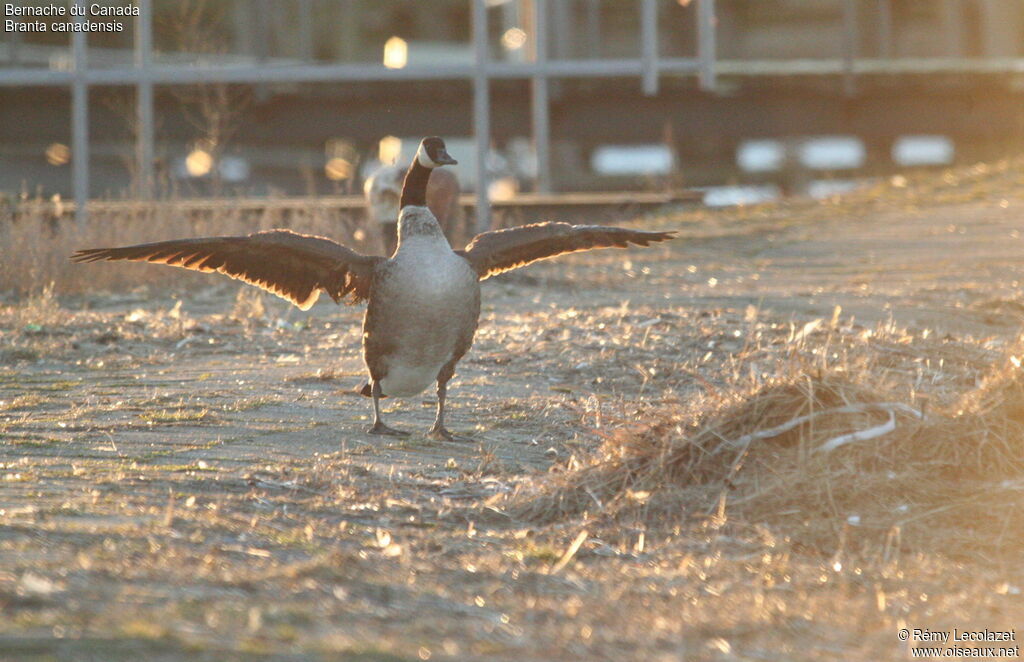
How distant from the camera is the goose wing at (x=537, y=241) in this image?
22.9ft

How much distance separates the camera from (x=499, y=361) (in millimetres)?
8742

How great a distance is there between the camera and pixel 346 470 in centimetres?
589

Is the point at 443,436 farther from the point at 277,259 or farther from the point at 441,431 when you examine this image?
the point at 277,259

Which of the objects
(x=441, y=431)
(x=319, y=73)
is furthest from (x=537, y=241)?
(x=319, y=73)

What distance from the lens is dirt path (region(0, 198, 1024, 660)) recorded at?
360cm

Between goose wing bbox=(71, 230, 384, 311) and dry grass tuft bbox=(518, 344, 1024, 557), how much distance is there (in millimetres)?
2030

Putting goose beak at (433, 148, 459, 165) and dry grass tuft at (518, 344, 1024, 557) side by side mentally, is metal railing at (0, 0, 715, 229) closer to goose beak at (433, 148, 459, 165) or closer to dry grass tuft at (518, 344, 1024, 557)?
goose beak at (433, 148, 459, 165)

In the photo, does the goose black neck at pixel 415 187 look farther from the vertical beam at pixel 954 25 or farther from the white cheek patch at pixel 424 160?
the vertical beam at pixel 954 25

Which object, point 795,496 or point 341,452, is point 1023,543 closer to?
point 795,496

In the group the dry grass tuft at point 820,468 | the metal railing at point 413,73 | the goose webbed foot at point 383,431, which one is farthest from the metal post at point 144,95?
the dry grass tuft at point 820,468

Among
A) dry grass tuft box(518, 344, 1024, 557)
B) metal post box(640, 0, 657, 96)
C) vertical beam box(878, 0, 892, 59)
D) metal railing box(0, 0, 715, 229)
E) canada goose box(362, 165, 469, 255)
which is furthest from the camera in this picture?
vertical beam box(878, 0, 892, 59)

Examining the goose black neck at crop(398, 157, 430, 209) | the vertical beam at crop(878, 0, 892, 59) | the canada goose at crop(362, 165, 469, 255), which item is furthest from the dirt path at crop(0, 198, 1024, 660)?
the vertical beam at crop(878, 0, 892, 59)

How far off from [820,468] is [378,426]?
2608 mm

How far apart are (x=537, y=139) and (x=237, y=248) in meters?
11.6
